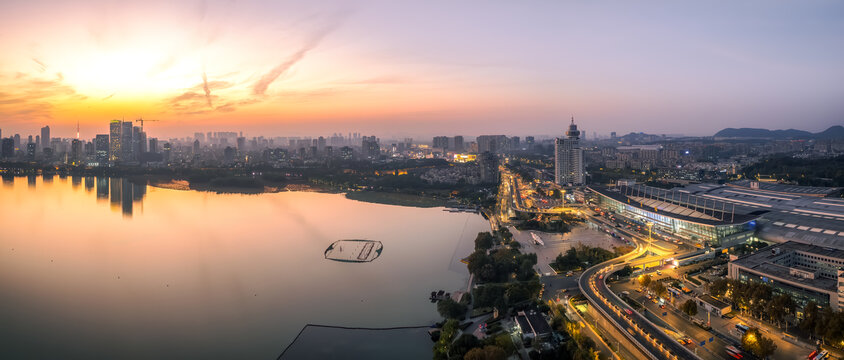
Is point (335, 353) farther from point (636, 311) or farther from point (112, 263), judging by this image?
point (112, 263)

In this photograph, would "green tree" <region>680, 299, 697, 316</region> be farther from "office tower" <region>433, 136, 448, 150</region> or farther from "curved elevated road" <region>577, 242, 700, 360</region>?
"office tower" <region>433, 136, 448, 150</region>

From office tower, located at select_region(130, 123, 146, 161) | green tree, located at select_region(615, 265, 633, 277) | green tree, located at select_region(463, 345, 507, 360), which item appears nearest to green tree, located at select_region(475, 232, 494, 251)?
green tree, located at select_region(615, 265, 633, 277)

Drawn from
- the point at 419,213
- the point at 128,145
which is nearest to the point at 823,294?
the point at 419,213

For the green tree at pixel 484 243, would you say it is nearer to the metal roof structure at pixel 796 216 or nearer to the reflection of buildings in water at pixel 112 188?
the metal roof structure at pixel 796 216

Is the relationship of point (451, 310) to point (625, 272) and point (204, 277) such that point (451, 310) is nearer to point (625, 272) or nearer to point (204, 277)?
point (625, 272)

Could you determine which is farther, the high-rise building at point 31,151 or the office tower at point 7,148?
the office tower at point 7,148

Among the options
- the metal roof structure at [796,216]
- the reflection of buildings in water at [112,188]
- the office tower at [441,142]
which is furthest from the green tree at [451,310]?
the office tower at [441,142]

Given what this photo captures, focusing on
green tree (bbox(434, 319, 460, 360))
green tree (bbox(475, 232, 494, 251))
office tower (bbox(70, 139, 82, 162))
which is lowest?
green tree (bbox(434, 319, 460, 360))
